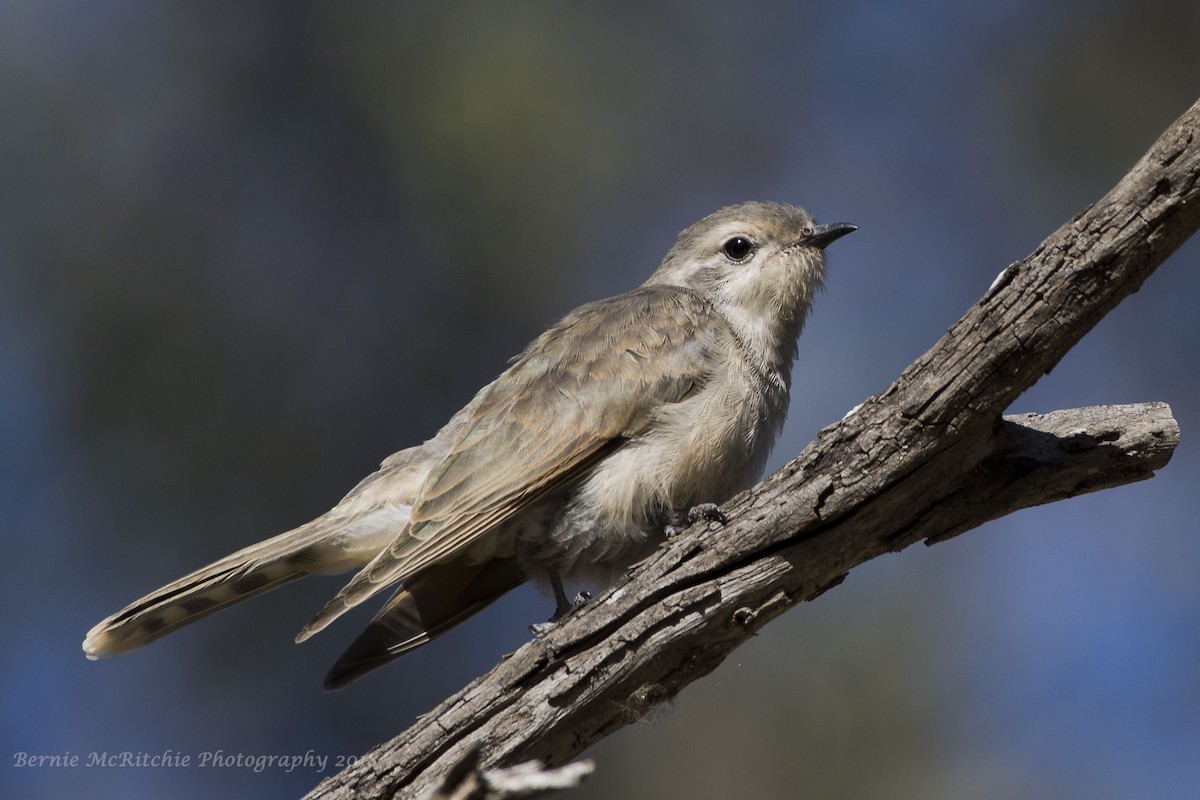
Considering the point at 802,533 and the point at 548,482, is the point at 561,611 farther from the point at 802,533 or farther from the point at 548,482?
the point at 802,533

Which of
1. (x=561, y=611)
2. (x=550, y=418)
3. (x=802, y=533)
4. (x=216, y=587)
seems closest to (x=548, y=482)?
(x=550, y=418)

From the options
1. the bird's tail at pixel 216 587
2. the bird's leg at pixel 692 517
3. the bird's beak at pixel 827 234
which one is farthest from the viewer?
the bird's beak at pixel 827 234

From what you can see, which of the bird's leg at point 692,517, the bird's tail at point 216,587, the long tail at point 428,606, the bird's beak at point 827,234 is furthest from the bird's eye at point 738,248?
the bird's tail at point 216,587

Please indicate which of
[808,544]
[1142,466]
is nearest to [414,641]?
[808,544]

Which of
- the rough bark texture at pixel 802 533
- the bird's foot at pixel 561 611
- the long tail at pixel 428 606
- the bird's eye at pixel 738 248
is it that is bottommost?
the rough bark texture at pixel 802 533

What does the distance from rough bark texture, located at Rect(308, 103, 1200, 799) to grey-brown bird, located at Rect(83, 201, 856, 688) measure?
0.72m

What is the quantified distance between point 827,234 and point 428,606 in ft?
8.82

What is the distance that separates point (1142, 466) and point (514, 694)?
2.37 m

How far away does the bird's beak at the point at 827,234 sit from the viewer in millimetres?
5715

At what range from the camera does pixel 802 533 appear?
379 cm

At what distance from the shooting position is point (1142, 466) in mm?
4039

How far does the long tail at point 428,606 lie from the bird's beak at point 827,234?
2.22 metres

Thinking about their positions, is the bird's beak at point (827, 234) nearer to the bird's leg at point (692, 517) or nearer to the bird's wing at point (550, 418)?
the bird's wing at point (550, 418)

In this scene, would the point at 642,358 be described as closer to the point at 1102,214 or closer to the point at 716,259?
the point at 716,259
